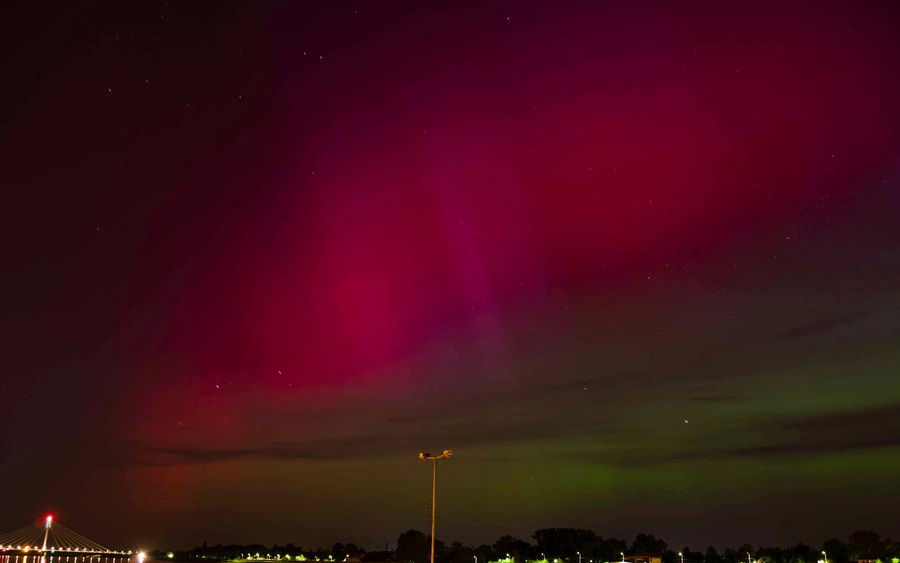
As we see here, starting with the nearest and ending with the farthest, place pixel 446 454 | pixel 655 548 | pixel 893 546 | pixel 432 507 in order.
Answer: pixel 446 454
pixel 432 507
pixel 893 546
pixel 655 548

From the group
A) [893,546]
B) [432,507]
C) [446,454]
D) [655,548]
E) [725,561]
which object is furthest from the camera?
[655,548]

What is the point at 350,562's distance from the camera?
189125 millimetres

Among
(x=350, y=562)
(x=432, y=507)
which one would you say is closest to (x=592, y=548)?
(x=350, y=562)

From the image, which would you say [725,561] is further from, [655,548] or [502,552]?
[502,552]

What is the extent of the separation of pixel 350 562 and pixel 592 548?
58.1 m

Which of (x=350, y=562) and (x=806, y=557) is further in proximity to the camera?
(x=350, y=562)

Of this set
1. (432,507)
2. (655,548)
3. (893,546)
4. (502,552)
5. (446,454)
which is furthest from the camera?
(502,552)

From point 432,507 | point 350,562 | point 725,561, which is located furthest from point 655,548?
point 432,507

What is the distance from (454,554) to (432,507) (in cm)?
17148

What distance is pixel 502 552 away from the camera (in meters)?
199

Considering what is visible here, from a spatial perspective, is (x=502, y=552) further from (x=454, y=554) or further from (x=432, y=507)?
(x=432, y=507)

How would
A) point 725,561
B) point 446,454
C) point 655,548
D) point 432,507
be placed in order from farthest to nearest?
point 655,548, point 725,561, point 432,507, point 446,454

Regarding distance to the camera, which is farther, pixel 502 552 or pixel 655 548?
pixel 502 552

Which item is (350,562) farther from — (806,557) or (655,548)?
(806,557)
